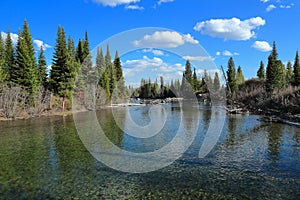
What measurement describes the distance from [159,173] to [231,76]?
68285 mm

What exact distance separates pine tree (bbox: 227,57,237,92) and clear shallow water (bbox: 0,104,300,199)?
185 ft

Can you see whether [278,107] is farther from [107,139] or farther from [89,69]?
[89,69]

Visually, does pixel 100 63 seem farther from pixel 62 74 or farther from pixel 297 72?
pixel 297 72

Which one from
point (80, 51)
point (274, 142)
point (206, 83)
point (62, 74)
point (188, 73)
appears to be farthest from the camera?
point (188, 73)

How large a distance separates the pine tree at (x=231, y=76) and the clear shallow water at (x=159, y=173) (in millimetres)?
56316

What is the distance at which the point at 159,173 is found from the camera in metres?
12.7

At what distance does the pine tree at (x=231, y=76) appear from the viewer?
74500 mm

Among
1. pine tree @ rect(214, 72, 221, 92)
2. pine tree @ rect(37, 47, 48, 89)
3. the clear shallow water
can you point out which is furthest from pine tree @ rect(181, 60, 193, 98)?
the clear shallow water

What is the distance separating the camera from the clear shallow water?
33.6 feet

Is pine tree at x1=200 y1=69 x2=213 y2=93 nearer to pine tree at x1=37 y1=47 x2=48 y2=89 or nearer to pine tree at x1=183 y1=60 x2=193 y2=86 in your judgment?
pine tree at x1=183 y1=60 x2=193 y2=86

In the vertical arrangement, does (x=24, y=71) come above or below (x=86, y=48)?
below

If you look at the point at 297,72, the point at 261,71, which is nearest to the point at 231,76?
the point at 261,71

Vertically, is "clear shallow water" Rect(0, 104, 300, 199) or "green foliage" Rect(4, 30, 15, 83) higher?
"green foliage" Rect(4, 30, 15, 83)

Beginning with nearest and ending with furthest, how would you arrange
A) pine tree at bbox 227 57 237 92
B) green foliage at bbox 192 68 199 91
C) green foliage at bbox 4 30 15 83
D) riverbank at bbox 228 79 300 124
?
riverbank at bbox 228 79 300 124, green foliage at bbox 4 30 15 83, pine tree at bbox 227 57 237 92, green foliage at bbox 192 68 199 91
